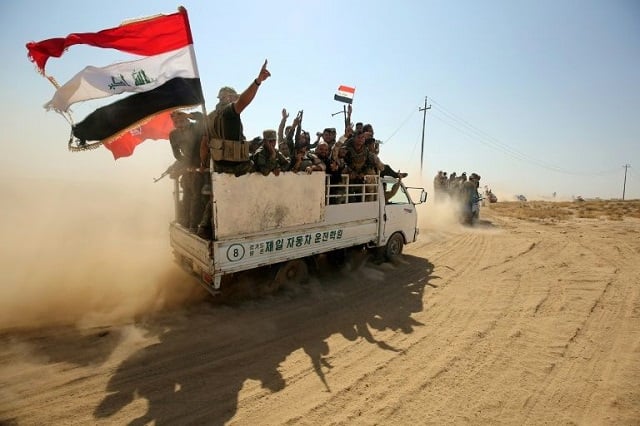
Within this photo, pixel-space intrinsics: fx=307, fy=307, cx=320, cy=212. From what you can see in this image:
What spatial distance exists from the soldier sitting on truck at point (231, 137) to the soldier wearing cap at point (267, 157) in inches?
8.0

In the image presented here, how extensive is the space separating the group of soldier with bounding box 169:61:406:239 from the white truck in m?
0.17

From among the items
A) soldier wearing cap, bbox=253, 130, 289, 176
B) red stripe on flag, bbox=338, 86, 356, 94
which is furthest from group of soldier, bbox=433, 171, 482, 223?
soldier wearing cap, bbox=253, 130, 289, 176

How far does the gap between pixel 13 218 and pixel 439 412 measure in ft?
34.4

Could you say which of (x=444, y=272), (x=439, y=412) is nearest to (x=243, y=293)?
(x=439, y=412)

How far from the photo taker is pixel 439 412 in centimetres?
278

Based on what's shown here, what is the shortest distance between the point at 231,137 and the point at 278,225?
1.47 metres

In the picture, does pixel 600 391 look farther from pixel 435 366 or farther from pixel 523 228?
pixel 523 228

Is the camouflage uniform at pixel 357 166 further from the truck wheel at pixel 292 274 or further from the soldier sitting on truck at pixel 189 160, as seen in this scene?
the soldier sitting on truck at pixel 189 160

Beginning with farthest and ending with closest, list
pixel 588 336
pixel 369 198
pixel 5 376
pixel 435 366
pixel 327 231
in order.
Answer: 1. pixel 369 198
2. pixel 327 231
3. pixel 588 336
4. pixel 435 366
5. pixel 5 376

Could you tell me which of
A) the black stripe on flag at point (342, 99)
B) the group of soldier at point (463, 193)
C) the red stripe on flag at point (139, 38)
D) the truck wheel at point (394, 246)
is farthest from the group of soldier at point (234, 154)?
the group of soldier at point (463, 193)

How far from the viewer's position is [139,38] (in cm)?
391

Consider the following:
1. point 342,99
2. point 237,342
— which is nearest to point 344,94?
point 342,99

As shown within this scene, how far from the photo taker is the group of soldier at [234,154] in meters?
4.03

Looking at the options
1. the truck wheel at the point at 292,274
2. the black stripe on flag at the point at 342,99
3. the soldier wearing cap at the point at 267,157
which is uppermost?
the black stripe on flag at the point at 342,99
